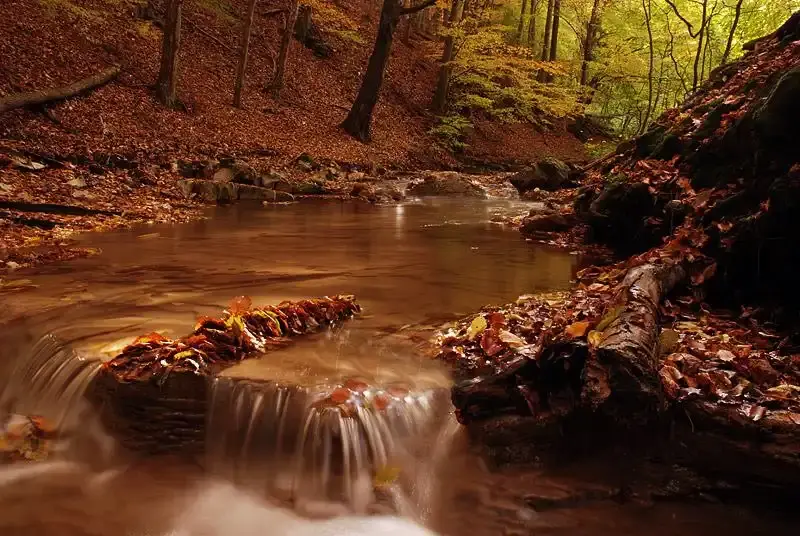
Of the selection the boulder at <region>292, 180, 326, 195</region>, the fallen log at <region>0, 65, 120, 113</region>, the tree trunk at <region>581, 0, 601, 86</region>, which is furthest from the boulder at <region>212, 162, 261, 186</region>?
the tree trunk at <region>581, 0, 601, 86</region>

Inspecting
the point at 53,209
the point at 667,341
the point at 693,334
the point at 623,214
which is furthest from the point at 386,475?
the point at 53,209

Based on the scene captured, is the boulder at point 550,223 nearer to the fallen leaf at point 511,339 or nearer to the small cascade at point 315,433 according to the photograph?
the fallen leaf at point 511,339

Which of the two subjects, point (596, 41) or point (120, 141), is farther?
point (596, 41)

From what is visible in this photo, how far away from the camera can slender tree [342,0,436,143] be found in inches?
695

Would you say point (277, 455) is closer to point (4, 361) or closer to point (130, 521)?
point (130, 521)

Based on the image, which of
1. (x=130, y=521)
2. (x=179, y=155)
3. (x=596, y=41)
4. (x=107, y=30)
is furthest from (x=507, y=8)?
(x=130, y=521)

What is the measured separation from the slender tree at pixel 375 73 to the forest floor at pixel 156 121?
62cm

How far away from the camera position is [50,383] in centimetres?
427

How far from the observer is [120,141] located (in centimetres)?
1249

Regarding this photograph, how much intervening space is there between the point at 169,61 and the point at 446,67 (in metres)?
11.7

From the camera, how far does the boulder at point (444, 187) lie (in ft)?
54.3

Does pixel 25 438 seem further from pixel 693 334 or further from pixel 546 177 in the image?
pixel 546 177

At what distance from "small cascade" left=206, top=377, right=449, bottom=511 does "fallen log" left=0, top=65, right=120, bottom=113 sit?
1052 centimetres

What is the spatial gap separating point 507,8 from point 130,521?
32551 millimetres
